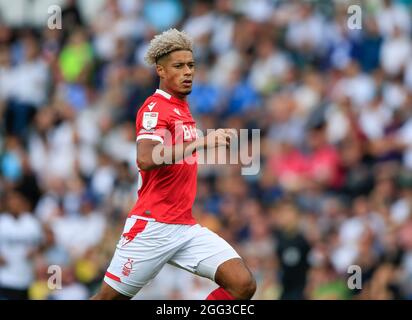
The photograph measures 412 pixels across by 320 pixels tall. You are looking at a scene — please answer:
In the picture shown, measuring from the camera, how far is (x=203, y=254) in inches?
351

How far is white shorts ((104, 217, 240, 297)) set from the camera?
8.87 m

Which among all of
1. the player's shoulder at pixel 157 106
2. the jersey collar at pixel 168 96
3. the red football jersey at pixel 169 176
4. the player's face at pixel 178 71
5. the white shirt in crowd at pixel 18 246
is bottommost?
the white shirt in crowd at pixel 18 246

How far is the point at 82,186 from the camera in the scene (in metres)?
15.4

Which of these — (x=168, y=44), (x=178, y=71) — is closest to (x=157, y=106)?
(x=178, y=71)

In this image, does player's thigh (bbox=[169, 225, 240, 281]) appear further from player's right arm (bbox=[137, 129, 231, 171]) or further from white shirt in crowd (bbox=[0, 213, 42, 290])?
white shirt in crowd (bbox=[0, 213, 42, 290])

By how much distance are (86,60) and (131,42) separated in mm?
744

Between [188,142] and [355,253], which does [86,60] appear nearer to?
[355,253]

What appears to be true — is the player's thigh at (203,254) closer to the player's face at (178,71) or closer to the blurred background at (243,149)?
the player's face at (178,71)

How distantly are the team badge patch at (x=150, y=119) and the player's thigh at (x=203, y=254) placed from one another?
946 millimetres

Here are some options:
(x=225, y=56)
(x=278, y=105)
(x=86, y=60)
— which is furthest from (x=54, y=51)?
(x=278, y=105)

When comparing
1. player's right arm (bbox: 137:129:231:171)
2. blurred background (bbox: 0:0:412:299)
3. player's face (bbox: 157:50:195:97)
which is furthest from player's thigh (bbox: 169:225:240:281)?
Answer: blurred background (bbox: 0:0:412:299)

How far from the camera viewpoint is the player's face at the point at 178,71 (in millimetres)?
8867

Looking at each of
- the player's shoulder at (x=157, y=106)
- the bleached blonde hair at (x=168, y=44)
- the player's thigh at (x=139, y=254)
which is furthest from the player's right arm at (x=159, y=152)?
the bleached blonde hair at (x=168, y=44)

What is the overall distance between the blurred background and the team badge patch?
4.69m
